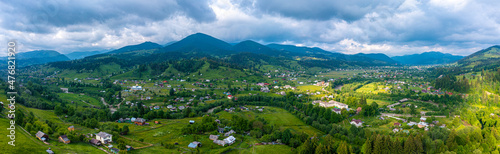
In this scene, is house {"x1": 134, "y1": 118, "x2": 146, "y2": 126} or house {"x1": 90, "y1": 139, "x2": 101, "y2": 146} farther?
house {"x1": 134, "y1": 118, "x2": 146, "y2": 126}

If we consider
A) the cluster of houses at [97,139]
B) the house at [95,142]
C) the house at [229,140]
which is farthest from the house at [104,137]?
the house at [229,140]

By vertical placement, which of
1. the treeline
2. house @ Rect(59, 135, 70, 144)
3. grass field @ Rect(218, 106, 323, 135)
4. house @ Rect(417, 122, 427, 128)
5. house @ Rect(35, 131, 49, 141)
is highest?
the treeline

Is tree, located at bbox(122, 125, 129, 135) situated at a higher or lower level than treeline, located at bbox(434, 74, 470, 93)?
lower

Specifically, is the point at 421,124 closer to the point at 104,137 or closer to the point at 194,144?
the point at 194,144

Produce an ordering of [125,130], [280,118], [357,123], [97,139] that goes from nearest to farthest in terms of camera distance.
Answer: [97,139] < [125,130] < [357,123] < [280,118]

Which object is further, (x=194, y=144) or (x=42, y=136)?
(x=194, y=144)

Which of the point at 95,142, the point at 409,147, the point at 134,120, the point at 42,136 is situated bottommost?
the point at 409,147

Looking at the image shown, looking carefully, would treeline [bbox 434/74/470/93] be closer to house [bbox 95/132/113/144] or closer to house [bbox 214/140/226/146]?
house [bbox 214/140/226/146]

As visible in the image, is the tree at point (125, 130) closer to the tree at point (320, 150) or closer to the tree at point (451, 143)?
the tree at point (320, 150)

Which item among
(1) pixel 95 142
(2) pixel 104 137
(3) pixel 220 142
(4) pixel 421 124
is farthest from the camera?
(4) pixel 421 124

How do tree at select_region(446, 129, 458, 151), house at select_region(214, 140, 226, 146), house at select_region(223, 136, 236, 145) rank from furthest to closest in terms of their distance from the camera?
house at select_region(223, 136, 236, 145)
house at select_region(214, 140, 226, 146)
tree at select_region(446, 129, 458, 151)

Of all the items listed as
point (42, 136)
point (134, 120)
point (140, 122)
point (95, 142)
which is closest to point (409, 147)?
point (95, 142)

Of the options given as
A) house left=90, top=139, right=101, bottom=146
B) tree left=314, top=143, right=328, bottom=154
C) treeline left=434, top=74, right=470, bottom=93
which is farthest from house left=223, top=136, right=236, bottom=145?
treeline left=434, top=74, right=470, bottom=93
